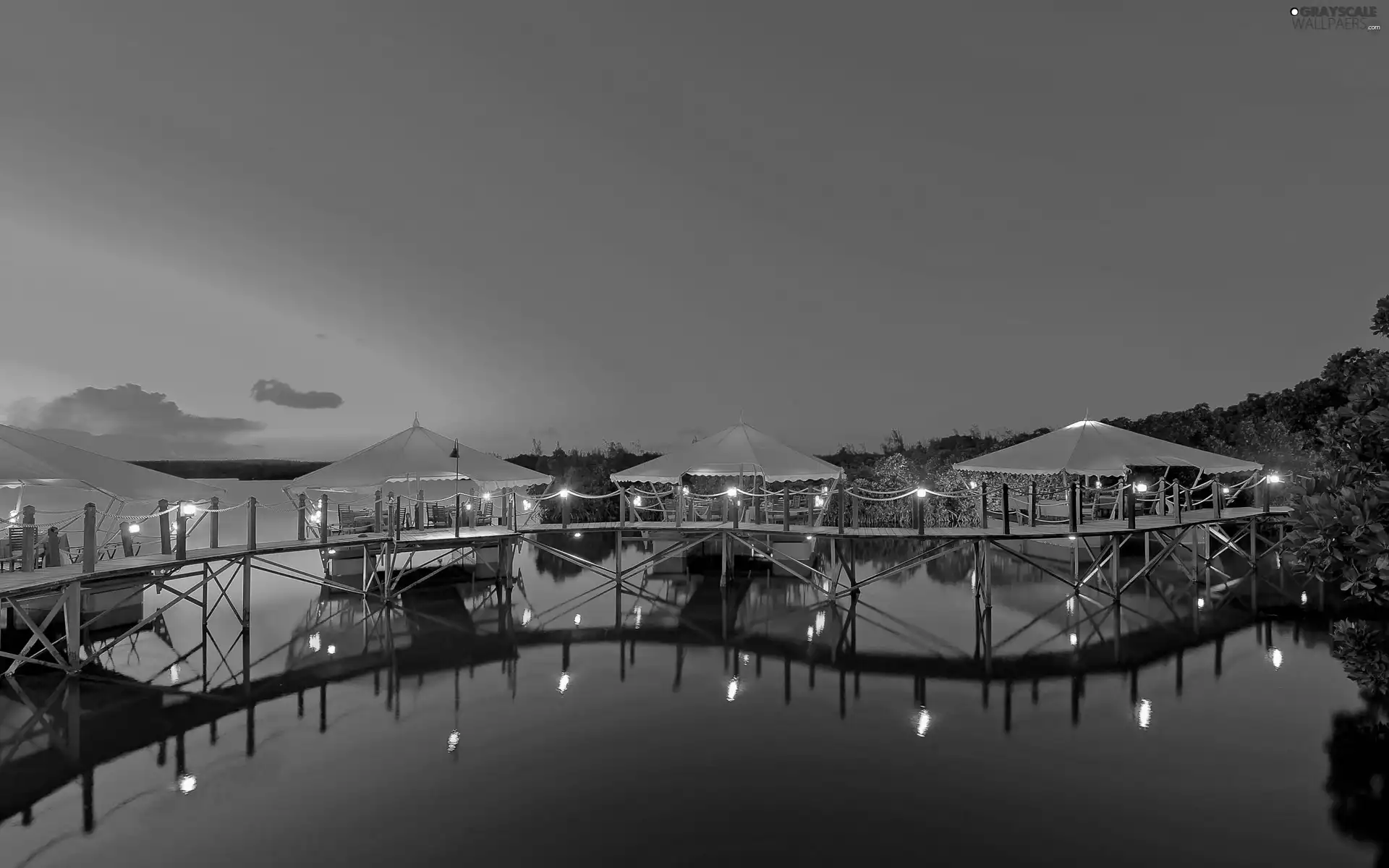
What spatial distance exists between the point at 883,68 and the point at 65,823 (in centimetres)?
1866

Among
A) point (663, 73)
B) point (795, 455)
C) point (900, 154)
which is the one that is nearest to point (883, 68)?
point (900, 154)

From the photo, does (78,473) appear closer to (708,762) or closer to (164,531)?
(164,531)

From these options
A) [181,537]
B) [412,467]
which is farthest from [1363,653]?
[412,467]

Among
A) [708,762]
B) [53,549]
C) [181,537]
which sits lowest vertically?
[708,762]

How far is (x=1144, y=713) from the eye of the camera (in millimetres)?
7637

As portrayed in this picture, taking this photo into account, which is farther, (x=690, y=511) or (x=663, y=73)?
Result: (x=690, y=511)

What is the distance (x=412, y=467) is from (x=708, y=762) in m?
9.97

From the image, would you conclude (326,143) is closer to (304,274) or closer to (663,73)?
(304,274)

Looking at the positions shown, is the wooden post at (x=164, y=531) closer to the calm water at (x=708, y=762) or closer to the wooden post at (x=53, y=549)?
the wooden post at (x=53, y=549)

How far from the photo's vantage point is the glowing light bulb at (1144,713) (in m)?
7.34

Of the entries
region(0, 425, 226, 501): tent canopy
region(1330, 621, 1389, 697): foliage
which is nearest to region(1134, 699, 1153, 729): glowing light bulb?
region(1330, 621, 1389, 697): foliage

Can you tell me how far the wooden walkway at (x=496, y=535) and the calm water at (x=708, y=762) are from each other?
1356 mm

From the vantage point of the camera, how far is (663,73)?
15711mm

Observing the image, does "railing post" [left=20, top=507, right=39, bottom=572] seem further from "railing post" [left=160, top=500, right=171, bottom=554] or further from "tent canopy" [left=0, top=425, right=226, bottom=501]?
"railing post" [left=160, top=500, right=171, bottom=554]
